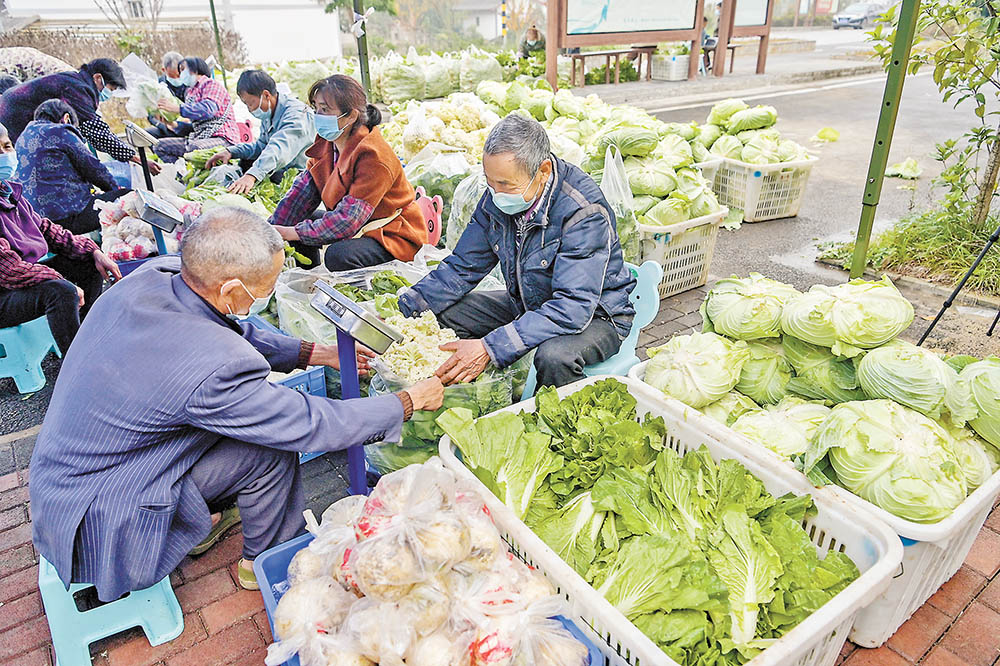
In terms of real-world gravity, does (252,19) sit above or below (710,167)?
above

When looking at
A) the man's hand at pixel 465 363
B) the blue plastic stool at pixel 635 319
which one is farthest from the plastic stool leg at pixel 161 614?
the blue plastic stool at pixel 635 319

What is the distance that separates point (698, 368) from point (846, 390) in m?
0.59

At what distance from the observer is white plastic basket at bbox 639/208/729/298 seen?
502cm

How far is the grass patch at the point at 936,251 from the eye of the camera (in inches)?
197

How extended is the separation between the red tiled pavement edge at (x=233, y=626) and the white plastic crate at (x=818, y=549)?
506 millimetres

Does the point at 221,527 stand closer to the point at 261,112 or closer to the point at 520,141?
the point at 520,141

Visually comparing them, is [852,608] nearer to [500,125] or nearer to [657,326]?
[500,125]

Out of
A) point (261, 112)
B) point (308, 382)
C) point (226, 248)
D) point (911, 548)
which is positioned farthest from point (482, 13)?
point (911, 548)

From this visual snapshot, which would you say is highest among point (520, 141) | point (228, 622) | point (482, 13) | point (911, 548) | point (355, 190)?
point (482, 13)

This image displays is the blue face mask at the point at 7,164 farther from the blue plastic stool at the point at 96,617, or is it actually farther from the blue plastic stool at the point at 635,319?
the blue plastic stool at the point at 635,319

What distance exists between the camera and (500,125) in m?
2.72

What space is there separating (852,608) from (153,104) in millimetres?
9475

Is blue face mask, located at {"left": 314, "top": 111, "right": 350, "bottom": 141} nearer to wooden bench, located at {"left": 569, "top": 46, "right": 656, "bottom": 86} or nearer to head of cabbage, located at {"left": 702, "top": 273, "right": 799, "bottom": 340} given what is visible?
head of cabbage, located at {"left": 702, "top": 273, "right": 799, "bottom": 340}

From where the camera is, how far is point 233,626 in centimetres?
249
